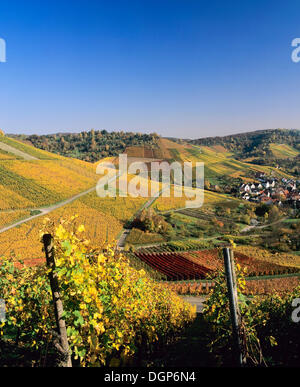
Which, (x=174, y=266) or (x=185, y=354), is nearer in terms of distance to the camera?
(x=185, y=354)

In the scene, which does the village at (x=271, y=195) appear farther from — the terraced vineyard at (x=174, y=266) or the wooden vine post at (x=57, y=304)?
the wooden vine post at (x=57, y=304)

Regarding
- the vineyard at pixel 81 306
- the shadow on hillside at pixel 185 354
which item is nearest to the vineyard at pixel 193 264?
the shadow on hillside at pixel 185 354

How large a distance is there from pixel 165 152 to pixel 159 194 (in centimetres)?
5874

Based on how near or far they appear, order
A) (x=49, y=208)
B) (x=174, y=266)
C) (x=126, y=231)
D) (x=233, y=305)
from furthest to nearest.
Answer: (x=49, y=208) → (x=126, y=231) → (x=174, y=266) → (x=233, y=305)

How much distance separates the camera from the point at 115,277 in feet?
17.1

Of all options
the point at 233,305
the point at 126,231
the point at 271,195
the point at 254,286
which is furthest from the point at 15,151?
the point at 233,305

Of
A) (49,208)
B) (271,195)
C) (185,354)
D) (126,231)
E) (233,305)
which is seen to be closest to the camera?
(233,305)

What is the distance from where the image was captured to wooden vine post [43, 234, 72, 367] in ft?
12.4

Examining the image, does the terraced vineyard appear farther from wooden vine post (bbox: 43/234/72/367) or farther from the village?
the village

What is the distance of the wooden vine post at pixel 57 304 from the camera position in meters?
3.78

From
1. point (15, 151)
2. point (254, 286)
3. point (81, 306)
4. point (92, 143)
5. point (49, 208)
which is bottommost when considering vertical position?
point (254, 286)

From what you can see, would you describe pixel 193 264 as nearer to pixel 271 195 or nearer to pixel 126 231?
pixel 126 231

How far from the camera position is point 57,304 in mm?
3910
